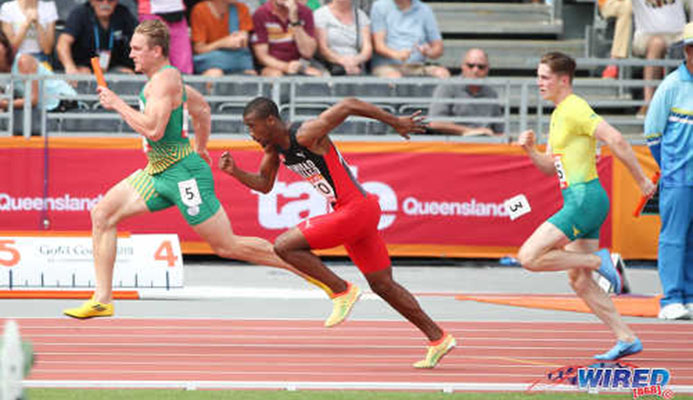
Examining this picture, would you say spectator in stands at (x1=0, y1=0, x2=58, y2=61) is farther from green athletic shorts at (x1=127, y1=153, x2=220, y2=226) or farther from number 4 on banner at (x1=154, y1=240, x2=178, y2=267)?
green athletic shorts at (x1=127, y1=153, x2=220, y2=226)

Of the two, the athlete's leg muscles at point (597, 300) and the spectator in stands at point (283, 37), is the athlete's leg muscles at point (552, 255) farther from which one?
the spectator in stands at point (283, 37)

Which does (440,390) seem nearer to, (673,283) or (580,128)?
(580,128)

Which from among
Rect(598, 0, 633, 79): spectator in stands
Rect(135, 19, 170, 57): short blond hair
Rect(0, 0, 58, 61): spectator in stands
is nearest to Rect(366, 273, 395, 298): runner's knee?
Rect(135, 19, 170, 57): short blond hair

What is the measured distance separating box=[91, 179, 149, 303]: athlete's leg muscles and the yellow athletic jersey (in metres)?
3.03

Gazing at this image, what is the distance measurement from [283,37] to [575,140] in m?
7.87

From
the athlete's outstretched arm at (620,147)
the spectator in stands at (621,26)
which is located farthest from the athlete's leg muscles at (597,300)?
the spectator in stands at (621,26)

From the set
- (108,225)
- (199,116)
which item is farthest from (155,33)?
(108,225)

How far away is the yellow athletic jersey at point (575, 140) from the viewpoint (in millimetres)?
9133

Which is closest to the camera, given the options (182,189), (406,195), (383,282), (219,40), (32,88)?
(383,282)

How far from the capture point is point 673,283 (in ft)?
38.1

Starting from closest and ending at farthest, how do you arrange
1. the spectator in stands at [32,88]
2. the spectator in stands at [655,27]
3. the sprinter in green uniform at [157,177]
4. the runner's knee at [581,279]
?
the runner's knee at [581,279] → the sprinter in green uniform at [157,177] → the spectator in stands at [32,88] → the spectator in stands at [655,27]

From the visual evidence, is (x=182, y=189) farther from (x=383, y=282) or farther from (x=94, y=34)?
(x=94, y=34)

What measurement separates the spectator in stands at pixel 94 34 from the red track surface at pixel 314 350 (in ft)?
19.6
